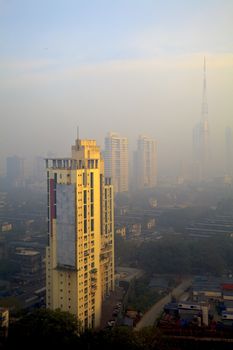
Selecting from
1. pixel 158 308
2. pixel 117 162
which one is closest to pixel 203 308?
pixel 158 308

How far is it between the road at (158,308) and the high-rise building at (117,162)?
7.53 meters

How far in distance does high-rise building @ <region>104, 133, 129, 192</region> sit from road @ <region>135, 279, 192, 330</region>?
24.7ft

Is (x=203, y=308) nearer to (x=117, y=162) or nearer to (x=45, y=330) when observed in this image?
(x=45, y=330)

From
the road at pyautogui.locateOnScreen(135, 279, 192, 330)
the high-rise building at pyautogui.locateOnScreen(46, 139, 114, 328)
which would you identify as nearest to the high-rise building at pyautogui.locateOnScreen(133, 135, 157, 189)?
the road at pyautogui.locateOnScreen(135, 279, 192, 330)

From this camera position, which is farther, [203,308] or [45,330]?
[203,308]

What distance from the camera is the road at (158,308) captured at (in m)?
4.75

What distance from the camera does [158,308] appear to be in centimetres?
525

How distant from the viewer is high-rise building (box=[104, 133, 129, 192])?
13797 mm

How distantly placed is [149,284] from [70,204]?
8.06 ft

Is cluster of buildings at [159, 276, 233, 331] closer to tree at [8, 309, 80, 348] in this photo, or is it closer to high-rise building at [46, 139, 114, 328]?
high-rise building at [46, 139, 114, 328]

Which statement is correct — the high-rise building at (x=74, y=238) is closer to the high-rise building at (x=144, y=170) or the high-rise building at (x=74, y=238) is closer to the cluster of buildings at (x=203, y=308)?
the cluster of buildings at (x=203, y=308)

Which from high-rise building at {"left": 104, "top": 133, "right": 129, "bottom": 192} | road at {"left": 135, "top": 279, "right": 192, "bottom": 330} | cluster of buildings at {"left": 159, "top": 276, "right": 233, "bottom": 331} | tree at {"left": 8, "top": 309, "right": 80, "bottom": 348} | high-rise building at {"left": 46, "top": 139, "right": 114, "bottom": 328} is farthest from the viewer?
high-rise building at {"left": 104, "top": 133, "right": 129, "bottom": 192}

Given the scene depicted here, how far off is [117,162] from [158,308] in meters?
9.54

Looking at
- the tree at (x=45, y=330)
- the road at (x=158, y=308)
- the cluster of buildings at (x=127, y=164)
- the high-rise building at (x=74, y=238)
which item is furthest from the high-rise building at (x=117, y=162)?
the tree at (x=45, y=330)
